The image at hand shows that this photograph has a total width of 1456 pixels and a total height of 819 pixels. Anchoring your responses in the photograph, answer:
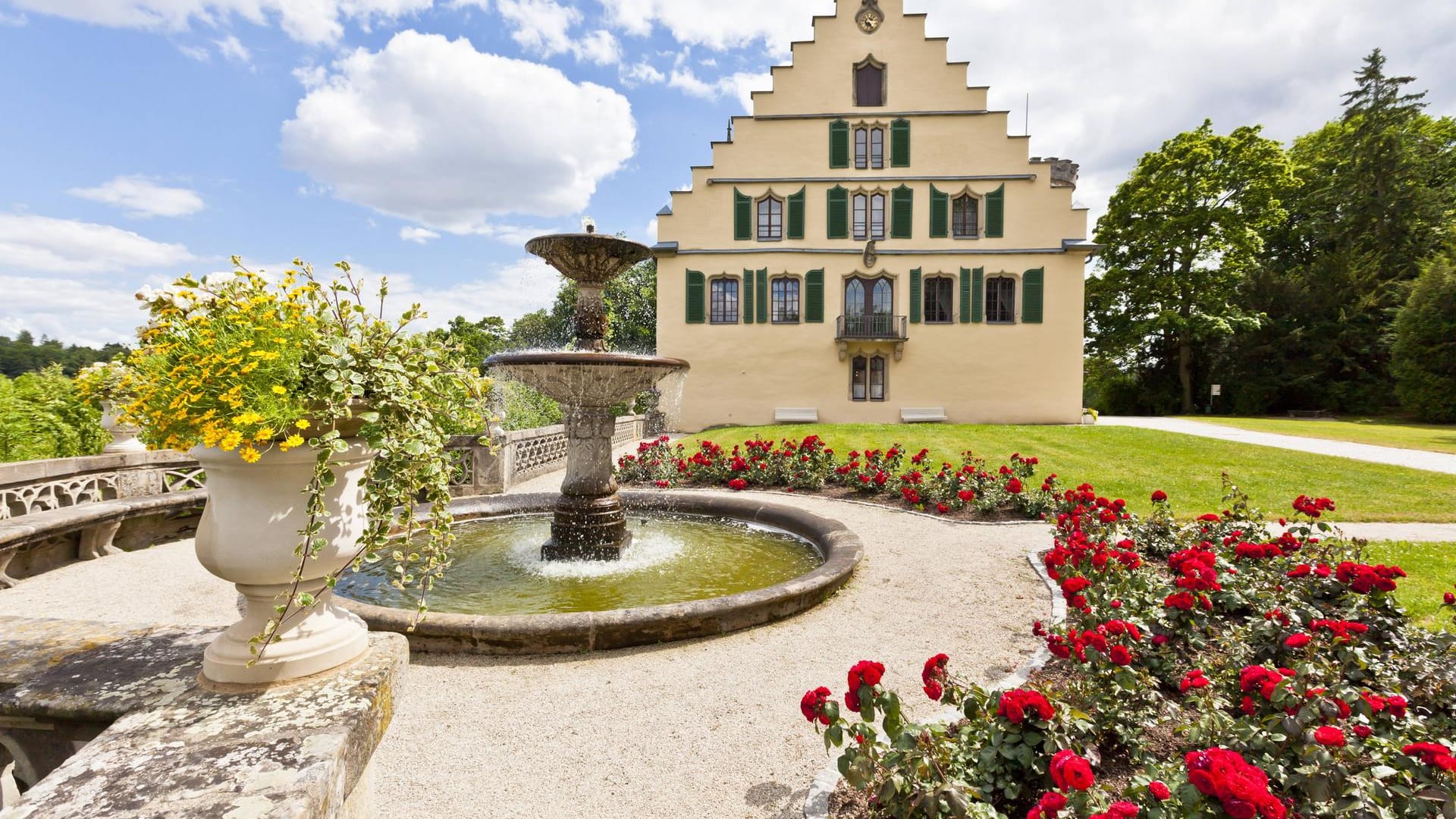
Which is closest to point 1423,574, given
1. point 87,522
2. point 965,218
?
point 87,522

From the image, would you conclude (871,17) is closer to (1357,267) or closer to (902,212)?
(902,212)

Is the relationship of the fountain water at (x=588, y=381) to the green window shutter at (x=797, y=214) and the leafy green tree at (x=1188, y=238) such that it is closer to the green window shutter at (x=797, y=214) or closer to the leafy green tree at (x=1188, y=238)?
the green window shutter at (x=797, y=214)

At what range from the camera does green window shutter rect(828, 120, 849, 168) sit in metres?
22.3

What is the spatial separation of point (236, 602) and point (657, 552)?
3452 mm

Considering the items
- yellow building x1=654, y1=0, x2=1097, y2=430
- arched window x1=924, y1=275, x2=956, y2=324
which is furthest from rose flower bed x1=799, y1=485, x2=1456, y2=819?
arched window x1=924, y1=275, x2=956, y2=324

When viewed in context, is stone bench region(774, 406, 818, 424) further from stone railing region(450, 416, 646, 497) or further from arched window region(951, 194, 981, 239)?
stone railing region(450, 416, 646, 497)

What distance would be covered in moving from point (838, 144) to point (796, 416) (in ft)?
32.0

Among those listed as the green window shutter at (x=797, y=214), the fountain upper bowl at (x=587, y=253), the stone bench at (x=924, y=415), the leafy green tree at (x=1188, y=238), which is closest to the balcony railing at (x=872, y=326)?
the stone bench at (x=924, y=415)

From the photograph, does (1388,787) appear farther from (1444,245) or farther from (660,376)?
(1444,245)

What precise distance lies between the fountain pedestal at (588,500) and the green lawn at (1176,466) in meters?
7.18

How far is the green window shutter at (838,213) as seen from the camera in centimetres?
2230

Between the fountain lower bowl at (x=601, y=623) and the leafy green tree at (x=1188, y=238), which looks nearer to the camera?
the fountain lower bowl at (x=601, y=623)

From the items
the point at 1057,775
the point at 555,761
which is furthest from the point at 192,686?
the point at 1057,775

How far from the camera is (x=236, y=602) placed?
4.76m
